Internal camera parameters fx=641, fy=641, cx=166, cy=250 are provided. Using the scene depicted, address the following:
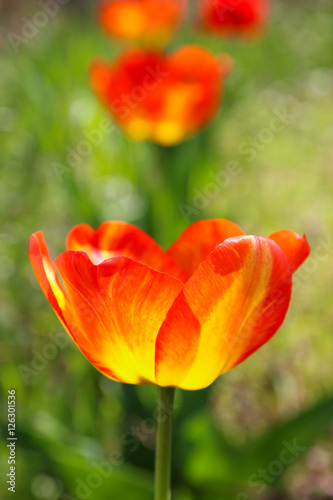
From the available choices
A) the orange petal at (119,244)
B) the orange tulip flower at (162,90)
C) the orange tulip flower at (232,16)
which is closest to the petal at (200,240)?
the orange petal at (119,244)

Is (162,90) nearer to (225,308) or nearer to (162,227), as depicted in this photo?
(162,227)

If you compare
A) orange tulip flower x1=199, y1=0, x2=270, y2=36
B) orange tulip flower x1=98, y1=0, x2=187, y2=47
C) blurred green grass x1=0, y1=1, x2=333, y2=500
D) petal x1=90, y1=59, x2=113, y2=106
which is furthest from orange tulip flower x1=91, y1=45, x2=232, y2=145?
orange tulip flower x1=98, y1=0, x2=187, y2=47

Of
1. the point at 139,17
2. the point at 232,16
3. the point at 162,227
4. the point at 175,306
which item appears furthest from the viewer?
the point at 139,17

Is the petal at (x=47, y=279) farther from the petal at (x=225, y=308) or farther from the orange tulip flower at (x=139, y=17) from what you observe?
the orange tulip flower at (x=139, y=17)

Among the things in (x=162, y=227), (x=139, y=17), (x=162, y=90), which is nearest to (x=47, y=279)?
(x=162, y=227)

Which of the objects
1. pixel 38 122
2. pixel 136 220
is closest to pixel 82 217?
pixel 136 220

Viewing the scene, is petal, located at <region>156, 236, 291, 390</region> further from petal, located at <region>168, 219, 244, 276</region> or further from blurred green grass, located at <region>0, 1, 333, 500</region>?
blurred green grass, located at <region>0, 1, 333, 500</region>
